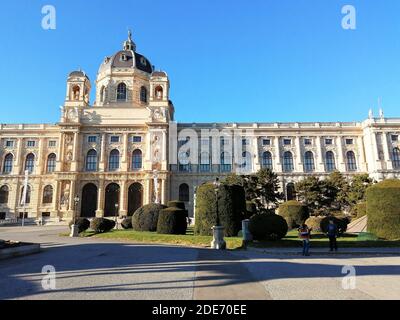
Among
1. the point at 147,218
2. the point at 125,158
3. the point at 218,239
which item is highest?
the point at 125,158

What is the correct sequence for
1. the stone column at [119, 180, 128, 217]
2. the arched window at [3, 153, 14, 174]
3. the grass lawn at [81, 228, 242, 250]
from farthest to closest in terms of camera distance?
1. the arched window at [3, 153, 14, 174]
2. the stone column at [119, 180, 128, 217]
3. the grass lawn at [81, 228, 242, 250]

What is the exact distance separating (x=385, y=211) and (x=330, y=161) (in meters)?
38.0

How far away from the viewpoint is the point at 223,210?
19.8 meters

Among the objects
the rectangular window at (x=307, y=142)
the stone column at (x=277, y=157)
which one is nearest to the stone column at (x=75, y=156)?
the stone column at (x=277, y=157)

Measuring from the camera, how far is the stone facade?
1879 inches

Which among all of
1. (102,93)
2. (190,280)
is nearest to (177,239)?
(190,280)

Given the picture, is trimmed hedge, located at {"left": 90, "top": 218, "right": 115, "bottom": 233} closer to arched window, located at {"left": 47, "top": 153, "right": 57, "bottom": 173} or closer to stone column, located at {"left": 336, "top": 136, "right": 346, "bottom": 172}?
arched window, located at {"left": 47, "top": 153, "right": 57, "bottom": 173}

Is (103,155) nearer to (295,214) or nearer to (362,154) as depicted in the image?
(295,214)

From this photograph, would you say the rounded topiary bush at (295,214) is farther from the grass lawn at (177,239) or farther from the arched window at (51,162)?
the arched window at (51,162)

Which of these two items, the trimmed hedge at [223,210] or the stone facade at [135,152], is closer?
the trimmed hedge at [223,210]

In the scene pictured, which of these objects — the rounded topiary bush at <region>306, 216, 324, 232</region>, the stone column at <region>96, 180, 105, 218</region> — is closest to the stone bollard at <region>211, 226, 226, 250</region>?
the rounded topiary bush at <region>306, 216, 324, 232</region>

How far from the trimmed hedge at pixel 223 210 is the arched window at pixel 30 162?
138 ft

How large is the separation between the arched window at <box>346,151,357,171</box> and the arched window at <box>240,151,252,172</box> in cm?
1746

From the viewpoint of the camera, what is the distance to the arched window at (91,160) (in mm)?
49169
